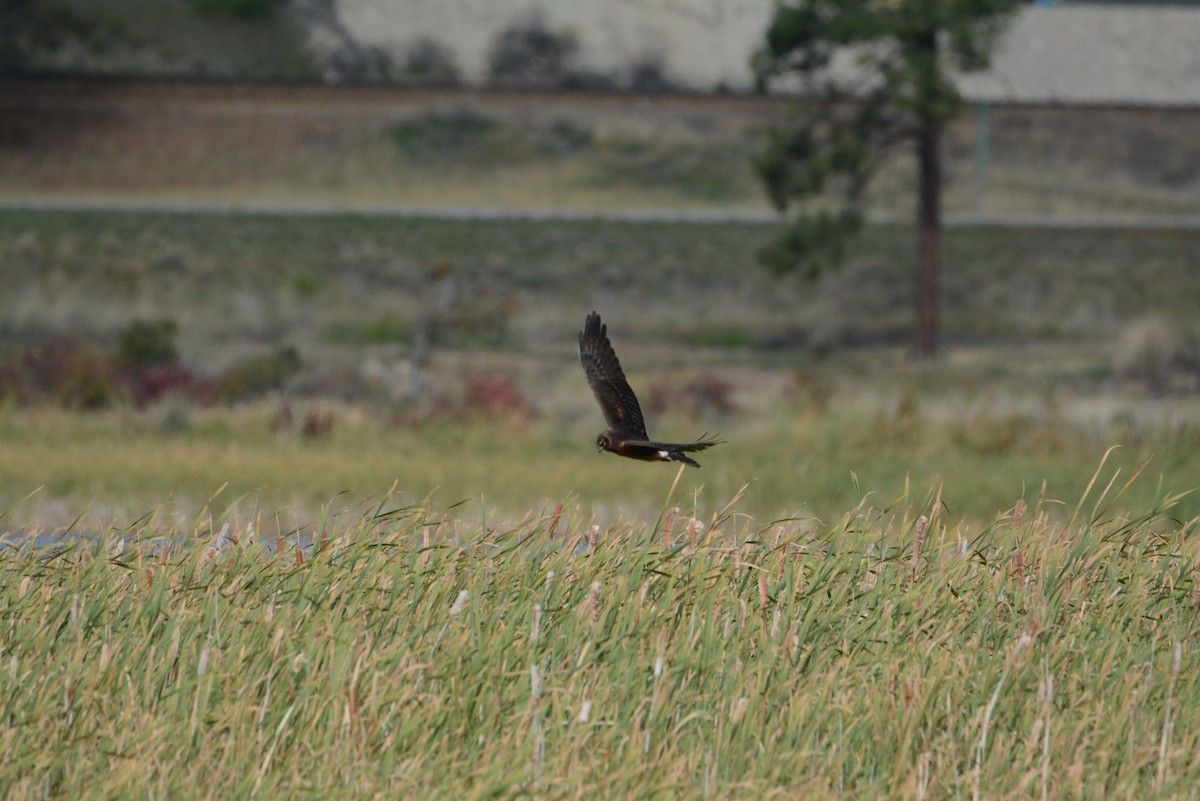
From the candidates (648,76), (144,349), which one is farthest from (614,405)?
(648,76)

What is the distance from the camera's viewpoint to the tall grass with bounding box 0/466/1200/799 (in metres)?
6.32

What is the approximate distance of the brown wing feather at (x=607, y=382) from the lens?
8.02m

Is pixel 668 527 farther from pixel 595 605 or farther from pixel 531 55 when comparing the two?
pixel 531 55

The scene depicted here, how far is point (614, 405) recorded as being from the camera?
8.05 metres

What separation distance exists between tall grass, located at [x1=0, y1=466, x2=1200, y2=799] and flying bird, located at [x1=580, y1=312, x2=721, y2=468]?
1.22 feet

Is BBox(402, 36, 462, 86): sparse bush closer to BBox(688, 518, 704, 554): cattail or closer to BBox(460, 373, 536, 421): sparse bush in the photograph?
BBox(460, 373, 536, 421): sparse bush

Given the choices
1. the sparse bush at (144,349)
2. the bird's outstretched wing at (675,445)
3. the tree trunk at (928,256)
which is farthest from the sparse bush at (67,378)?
the bird's outstretched wing at (675,445)

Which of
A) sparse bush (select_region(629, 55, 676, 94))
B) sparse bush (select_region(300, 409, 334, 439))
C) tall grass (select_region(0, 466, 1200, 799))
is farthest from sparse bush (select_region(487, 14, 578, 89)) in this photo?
tall grass (select_region(0, 466, 1200, 799))

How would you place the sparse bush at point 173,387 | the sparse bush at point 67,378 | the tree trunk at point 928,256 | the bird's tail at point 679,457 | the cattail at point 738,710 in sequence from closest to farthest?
1. the cattail at point 738,710
2. the bird's tail at point 679,457
3. the sparse bush at point 67,378
4. the sparse bush at point 173,387
5. the tree trunk at point 928,256

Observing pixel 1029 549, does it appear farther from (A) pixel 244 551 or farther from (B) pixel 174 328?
(B) pixel 174 328

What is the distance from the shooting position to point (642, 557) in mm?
7629

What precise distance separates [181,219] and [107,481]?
19.5m

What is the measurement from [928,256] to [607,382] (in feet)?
77.1

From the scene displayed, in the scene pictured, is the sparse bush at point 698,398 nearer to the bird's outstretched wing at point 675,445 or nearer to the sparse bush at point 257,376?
the sparse bush at point 257,376
